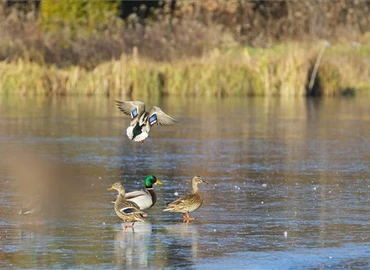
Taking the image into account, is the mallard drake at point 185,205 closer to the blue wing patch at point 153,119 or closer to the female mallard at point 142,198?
the female mallard at point 142,198

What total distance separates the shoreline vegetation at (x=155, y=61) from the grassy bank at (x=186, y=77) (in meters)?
0.03

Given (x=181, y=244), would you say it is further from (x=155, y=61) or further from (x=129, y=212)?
(x=155, y=61)

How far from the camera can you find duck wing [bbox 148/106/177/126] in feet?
39.1

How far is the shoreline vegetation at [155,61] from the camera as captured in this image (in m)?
32.3

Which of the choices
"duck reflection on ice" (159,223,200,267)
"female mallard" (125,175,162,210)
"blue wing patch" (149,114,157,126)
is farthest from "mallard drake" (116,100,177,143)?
"duck reflection on ice" (159,223,200,267)

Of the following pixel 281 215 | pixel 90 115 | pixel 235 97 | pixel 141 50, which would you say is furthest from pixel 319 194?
pixel 141 50

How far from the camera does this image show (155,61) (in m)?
35.7

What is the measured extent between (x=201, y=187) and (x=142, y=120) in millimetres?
2355

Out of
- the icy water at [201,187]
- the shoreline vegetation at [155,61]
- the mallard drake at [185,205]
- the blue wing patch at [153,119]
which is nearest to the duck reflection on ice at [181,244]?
the icy water at [201,187]

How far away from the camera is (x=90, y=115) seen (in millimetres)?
25172

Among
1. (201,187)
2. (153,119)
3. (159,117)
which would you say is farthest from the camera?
(201,187)

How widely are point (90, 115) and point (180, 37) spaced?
13.9 m

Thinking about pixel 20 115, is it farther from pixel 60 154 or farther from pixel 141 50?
pixel 141 50

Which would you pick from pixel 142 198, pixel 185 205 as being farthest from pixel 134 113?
pixel 185 205
